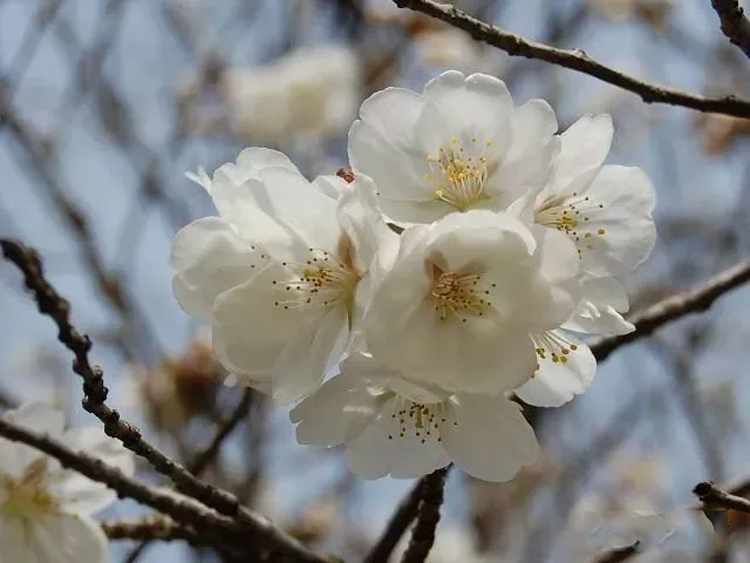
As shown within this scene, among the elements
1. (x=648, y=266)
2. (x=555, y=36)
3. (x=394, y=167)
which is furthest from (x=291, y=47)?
(x=394, y=167)

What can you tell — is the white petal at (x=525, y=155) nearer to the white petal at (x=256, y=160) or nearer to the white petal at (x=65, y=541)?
the white petal at (x=256, y=160)

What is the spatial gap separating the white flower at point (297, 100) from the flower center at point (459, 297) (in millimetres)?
2391

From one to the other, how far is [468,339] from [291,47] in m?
3.08

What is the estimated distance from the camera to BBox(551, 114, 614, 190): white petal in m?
0.86

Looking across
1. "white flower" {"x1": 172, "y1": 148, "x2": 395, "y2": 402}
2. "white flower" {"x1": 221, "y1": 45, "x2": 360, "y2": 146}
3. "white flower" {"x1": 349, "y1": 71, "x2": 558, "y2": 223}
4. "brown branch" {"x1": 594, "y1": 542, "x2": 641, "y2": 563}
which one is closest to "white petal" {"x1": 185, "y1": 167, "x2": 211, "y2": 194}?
"white flower" {"x1": 172, "y1": 148, "x2": 395, "y2": 402}

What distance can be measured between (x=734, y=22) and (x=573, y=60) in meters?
0.14

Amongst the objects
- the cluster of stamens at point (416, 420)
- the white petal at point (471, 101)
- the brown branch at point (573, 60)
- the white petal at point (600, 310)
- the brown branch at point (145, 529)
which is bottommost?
the brown branch at point (145, 529)

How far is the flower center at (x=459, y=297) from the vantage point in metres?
0.83

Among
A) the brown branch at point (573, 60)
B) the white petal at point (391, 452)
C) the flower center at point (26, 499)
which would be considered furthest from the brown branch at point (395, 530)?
the brown branch at point (573, 60)

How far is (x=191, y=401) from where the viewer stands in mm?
2557

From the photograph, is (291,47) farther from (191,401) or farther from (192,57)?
(191,401)

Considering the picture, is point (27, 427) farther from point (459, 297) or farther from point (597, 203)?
point (597, 203)

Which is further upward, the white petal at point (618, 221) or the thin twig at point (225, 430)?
the white petal at point (618, 221)

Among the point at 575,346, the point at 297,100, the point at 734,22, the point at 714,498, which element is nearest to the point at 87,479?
the point at 575,346
